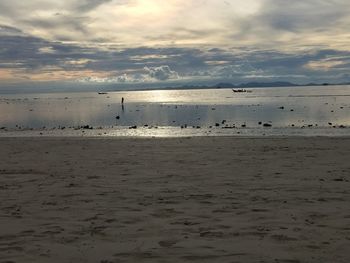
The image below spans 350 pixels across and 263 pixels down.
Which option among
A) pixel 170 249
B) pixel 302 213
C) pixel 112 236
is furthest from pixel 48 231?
pixel 302 213

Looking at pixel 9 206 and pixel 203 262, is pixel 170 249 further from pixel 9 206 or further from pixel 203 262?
pixel 9 206

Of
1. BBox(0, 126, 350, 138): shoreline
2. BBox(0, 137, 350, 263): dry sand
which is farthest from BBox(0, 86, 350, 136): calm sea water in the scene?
BBox(0, 137, 350, 263): dry sand

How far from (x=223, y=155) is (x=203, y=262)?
12.1 meters

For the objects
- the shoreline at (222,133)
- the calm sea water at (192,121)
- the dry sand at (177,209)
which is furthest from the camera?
the calm sea water at (192,121)

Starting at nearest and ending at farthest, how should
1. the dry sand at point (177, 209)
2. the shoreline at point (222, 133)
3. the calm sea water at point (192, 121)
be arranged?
the dry sand at point (177, 209) < the shoreline at point (222, 133) < the calm sea water at point (192, 121)

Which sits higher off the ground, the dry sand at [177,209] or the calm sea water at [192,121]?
the calm sea water at [192,121]

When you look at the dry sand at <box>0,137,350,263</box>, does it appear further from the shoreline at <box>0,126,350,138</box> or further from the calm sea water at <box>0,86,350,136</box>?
the calm sea water at <box>0,86,350,136</box>

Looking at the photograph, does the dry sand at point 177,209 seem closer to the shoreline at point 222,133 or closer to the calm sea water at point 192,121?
the shoreline at point 222,133

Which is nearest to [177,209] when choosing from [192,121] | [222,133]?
[222,133]

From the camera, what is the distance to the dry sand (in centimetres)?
676

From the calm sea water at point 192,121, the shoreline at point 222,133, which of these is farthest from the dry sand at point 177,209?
the calm sea water at point 192,121

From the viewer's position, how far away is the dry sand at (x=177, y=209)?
6762mm

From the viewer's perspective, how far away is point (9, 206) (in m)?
9.68

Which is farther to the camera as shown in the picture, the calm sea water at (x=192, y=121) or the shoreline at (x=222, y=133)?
the calm sea water at (x=192, y=121)
